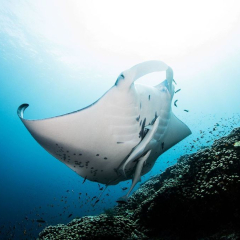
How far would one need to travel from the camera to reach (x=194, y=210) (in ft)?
7.61

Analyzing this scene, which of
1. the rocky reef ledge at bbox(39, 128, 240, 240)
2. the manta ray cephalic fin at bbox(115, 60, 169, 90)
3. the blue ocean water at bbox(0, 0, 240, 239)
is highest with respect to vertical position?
the blue ocean water at bbox(0, 0, 240, 239)

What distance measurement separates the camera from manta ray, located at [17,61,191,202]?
75.3 inches

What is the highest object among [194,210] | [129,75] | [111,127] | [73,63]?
[73,63]

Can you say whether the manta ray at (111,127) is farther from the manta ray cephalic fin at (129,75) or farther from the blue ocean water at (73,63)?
the blue ocean water at (73,63)

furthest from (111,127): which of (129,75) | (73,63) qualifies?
(73,63)

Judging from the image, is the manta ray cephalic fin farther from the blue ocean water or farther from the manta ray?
the blue ocean water

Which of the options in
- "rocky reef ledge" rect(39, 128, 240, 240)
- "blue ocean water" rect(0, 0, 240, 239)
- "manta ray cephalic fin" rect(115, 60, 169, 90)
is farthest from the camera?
"blue ocean water" rect(0, 0, 240, 239)

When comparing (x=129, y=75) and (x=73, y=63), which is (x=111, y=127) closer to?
(x=129, y=75)

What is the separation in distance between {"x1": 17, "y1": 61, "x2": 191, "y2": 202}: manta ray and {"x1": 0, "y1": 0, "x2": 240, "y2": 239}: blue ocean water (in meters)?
3.92

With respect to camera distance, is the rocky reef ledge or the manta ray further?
the rocky reef ledge

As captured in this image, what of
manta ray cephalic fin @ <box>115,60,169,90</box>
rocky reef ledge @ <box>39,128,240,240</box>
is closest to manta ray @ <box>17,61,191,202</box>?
manta ray cephalic fin @ <box>115,60,169,90</box>

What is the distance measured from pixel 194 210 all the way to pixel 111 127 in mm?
1790

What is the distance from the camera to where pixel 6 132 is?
58.0m

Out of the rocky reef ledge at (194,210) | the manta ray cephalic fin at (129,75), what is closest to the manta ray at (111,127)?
the manta ray cephalic fin at (129,75)
